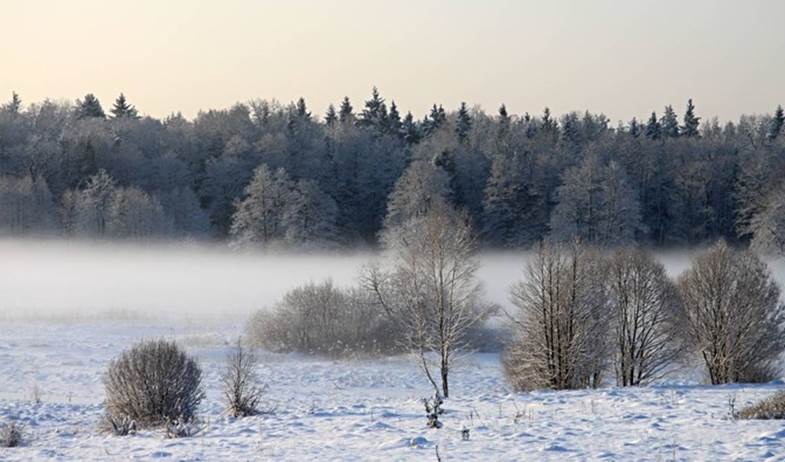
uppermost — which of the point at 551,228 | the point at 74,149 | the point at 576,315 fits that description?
the point at 74,149

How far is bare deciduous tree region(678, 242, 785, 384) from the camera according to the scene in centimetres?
3081

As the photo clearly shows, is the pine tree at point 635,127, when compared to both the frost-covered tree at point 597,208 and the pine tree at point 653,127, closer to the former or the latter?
the pine tree at point 653,127

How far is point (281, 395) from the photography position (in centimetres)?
2958

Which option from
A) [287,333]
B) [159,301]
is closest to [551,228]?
[159,301]

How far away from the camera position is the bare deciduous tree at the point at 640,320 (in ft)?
112

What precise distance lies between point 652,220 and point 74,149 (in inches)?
2371

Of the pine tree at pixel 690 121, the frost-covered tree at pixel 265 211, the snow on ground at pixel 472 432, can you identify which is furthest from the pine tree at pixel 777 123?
the snow on ground at pixel 472 432

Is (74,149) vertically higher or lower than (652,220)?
higher

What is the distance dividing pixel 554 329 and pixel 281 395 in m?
9.94

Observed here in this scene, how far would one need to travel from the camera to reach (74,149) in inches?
3339

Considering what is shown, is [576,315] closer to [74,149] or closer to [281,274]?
[281,274]

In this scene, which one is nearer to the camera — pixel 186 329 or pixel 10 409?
pixel 10 409

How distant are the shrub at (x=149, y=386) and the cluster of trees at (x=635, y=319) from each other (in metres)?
11.3

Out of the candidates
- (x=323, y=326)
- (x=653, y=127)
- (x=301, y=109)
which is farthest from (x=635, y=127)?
(x=323, y=326)
